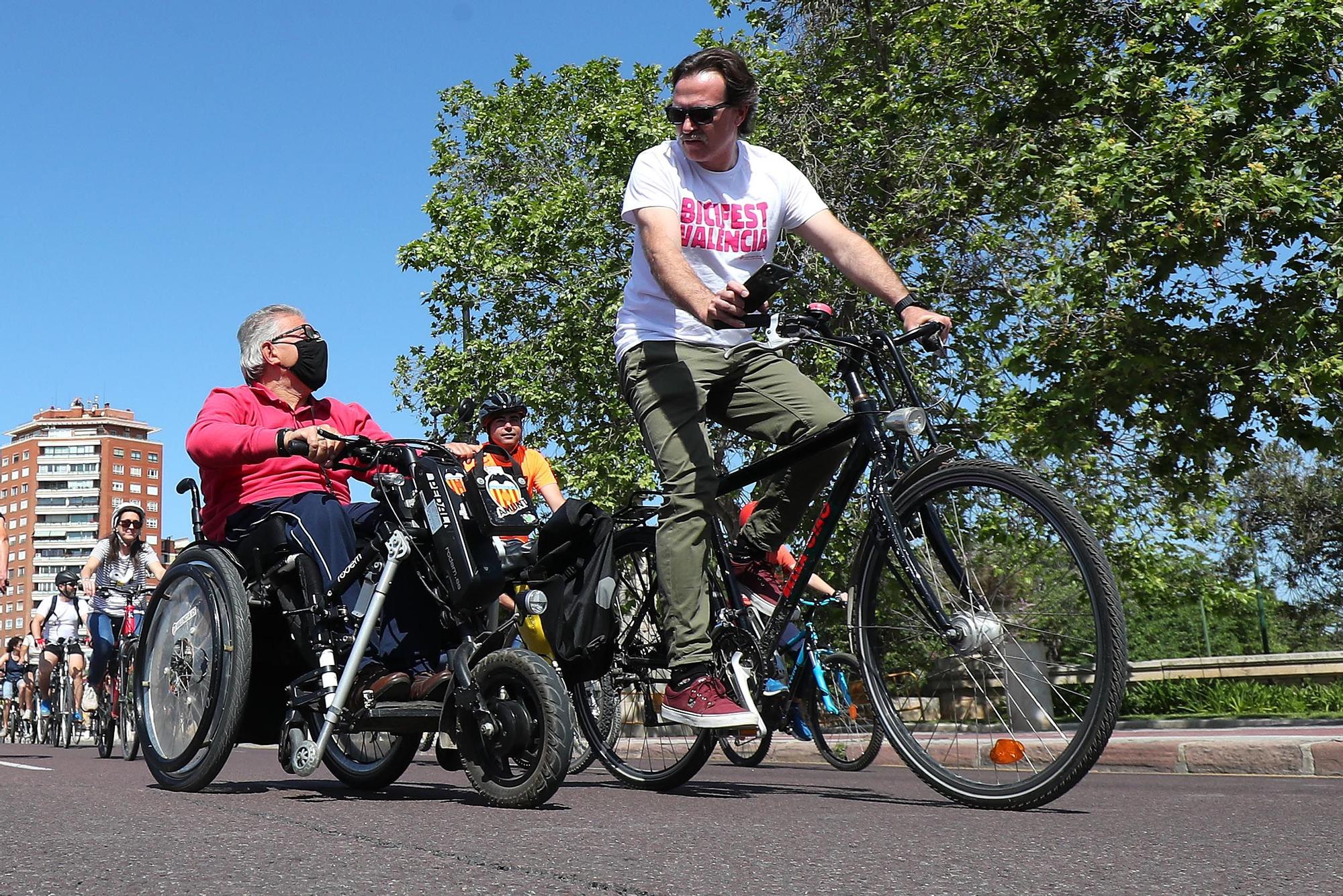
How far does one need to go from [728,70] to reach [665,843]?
273 cm

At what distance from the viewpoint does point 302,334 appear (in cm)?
528

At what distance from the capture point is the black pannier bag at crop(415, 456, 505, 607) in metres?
4.41

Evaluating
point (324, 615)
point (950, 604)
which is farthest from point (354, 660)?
point (950, 604)

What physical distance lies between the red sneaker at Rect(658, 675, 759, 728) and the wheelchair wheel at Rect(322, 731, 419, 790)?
90cm

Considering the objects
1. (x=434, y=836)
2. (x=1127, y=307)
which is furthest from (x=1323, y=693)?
(x=434, y=836)

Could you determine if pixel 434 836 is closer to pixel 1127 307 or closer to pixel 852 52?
pixel 1127 307

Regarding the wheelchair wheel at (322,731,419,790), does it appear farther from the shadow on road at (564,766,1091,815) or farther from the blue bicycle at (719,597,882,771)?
the blue bicycle at (719,597,882,771)

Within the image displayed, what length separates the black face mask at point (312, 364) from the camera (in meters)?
5.26

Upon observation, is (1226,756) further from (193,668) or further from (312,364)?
(193,668)

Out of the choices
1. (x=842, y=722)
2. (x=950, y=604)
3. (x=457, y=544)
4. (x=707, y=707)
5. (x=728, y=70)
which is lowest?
(x=842, y=722)

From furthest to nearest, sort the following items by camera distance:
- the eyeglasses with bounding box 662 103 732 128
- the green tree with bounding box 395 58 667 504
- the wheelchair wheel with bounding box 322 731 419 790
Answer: the green tree with bounding box 395 58 667 504 < the wheelchair wheel with bounding box 322 731 419 790 < the eyeglasses with bounding box 662 103 732 128

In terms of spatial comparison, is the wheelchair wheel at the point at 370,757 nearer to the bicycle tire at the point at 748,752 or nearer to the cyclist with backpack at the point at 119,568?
the bicycle tire at the point at 748,752

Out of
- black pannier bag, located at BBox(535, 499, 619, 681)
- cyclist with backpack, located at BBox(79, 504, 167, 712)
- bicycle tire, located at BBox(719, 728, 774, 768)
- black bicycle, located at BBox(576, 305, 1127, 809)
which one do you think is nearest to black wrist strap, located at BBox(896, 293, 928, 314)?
black bicycle, located at BBox(576, 305, 1127, 809)

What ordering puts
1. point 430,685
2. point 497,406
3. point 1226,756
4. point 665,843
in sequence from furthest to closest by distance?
point 497,406 < point 1226,756 < point 430,685 < point 665,843
